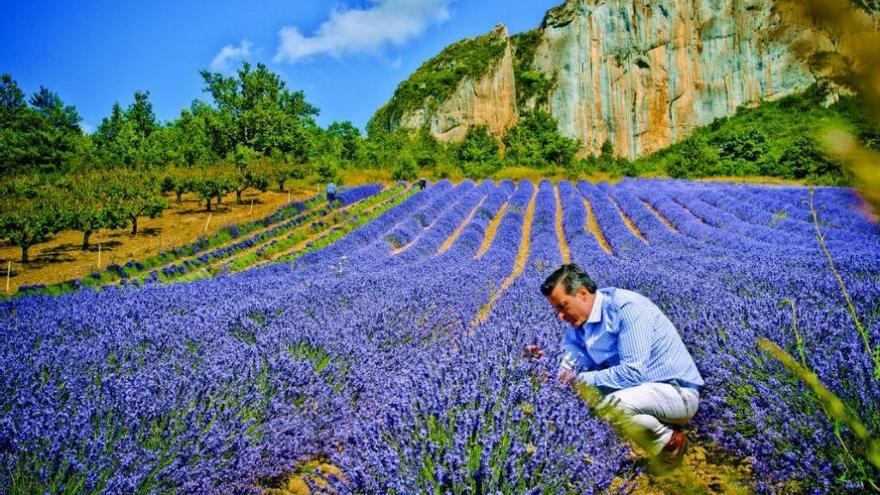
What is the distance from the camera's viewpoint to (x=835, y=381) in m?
2.23

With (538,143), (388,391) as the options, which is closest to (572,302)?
(388,391)

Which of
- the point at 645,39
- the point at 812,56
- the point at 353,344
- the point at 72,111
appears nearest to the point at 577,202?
the point at 353,344

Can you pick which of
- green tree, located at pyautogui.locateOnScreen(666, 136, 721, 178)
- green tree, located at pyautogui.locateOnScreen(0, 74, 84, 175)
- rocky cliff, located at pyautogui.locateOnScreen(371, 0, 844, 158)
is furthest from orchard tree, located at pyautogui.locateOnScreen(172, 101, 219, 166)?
green tree, located at pyautogui.locateOnScreen(666, 136, 721, 178)

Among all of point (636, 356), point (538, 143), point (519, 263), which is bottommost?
point (519, 263)

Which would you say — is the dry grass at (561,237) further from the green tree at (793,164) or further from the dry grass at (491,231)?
the green tree at (793,164)

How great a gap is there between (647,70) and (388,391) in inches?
2085

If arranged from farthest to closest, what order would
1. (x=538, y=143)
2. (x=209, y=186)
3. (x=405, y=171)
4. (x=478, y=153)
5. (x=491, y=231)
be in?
1. (x=538, y=143)
2. (x=478, y=153)
3. (x=405, y=171)
4. (x=209, y=186)
5. (x=491, y=231)

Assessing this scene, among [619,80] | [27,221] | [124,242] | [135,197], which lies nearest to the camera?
[27,221]

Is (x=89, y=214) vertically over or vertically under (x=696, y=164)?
under

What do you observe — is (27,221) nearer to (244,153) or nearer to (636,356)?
(636,356)

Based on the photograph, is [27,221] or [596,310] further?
[27,221]

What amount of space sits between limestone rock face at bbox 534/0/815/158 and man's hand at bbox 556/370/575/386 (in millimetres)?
48732

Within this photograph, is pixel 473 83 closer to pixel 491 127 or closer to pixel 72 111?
pixel 491 127

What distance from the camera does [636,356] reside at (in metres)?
2.66
